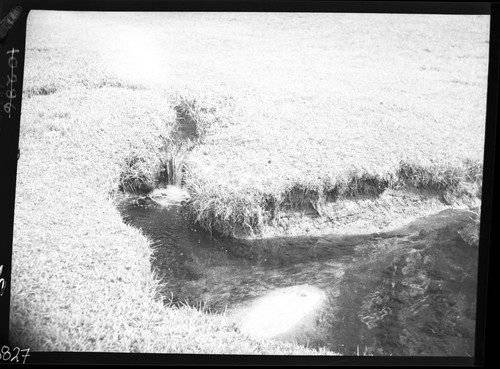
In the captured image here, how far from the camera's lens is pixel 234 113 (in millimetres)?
3234

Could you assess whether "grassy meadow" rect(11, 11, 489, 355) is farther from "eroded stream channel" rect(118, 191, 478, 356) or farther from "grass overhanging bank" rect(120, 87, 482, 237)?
"eroded stream channel" rect(118, 191, 478, 356)

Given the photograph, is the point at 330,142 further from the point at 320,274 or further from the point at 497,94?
the point at 497,94

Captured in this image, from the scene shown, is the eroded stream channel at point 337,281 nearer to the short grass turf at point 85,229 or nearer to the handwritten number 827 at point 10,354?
the short grass turf at point 85,229

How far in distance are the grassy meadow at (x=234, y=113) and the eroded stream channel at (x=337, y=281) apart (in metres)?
0.18

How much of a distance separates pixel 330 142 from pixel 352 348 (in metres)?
1.39

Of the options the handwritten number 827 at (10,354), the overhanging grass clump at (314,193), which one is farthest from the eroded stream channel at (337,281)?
the handwritten number 827 at (10,354)

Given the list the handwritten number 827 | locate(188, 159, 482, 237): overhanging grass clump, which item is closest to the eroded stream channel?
locate(188, 159, 482, 237): overhanging grass clump

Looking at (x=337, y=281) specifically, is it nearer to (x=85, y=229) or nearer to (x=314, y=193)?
(x=314, y=193)

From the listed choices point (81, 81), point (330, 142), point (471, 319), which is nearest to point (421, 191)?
point (330, 142)

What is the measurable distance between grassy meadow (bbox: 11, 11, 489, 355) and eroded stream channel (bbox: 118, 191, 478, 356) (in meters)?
0.18

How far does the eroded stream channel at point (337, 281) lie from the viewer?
3.07m

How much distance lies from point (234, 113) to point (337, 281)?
53.4 inches

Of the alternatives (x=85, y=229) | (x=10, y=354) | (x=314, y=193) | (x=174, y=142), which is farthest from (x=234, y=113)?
→ (x=10, y=354)

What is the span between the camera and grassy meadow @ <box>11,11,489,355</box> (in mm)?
3141
